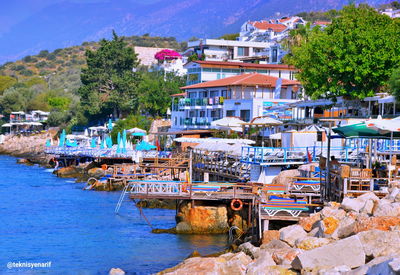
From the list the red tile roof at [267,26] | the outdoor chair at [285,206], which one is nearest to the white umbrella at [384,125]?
the outdoor chair at [285,206]

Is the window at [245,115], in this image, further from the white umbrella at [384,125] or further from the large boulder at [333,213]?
the large boulder at [333,213]

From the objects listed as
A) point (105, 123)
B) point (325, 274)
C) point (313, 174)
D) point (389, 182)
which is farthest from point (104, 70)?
point (325, 274)

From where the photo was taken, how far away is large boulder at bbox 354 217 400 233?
69.5 feet

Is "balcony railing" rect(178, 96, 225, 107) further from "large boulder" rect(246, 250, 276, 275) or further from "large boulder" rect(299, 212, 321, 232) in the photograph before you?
"large boulder" rect(246, 250, 276, 275)

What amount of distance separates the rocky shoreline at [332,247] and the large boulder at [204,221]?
7.29 metres

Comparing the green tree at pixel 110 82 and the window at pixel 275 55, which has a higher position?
the window at pixel 275 55

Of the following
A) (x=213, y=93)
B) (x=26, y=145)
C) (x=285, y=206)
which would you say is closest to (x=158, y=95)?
(x=213, y=93)

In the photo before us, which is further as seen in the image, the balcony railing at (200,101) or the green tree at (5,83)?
the green tree at (5,83)

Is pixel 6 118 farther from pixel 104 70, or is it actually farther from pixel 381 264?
pixel 381 264

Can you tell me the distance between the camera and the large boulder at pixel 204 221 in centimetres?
3175

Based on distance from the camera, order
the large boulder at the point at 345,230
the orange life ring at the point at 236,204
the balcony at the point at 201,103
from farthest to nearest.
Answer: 1. the balcony at the point at 201,103
2. the orange life ring at the point at 236,204
3. the large boulder at the point at 345,230

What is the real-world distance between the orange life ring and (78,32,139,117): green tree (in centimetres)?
6942

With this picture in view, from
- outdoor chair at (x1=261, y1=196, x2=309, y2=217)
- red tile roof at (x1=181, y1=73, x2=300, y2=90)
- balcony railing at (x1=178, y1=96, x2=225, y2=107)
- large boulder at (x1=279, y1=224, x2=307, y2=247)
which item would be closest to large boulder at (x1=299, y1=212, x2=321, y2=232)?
large boulder at (x1=279, y1=224, x2=307, y2=247)

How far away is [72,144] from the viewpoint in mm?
80500
